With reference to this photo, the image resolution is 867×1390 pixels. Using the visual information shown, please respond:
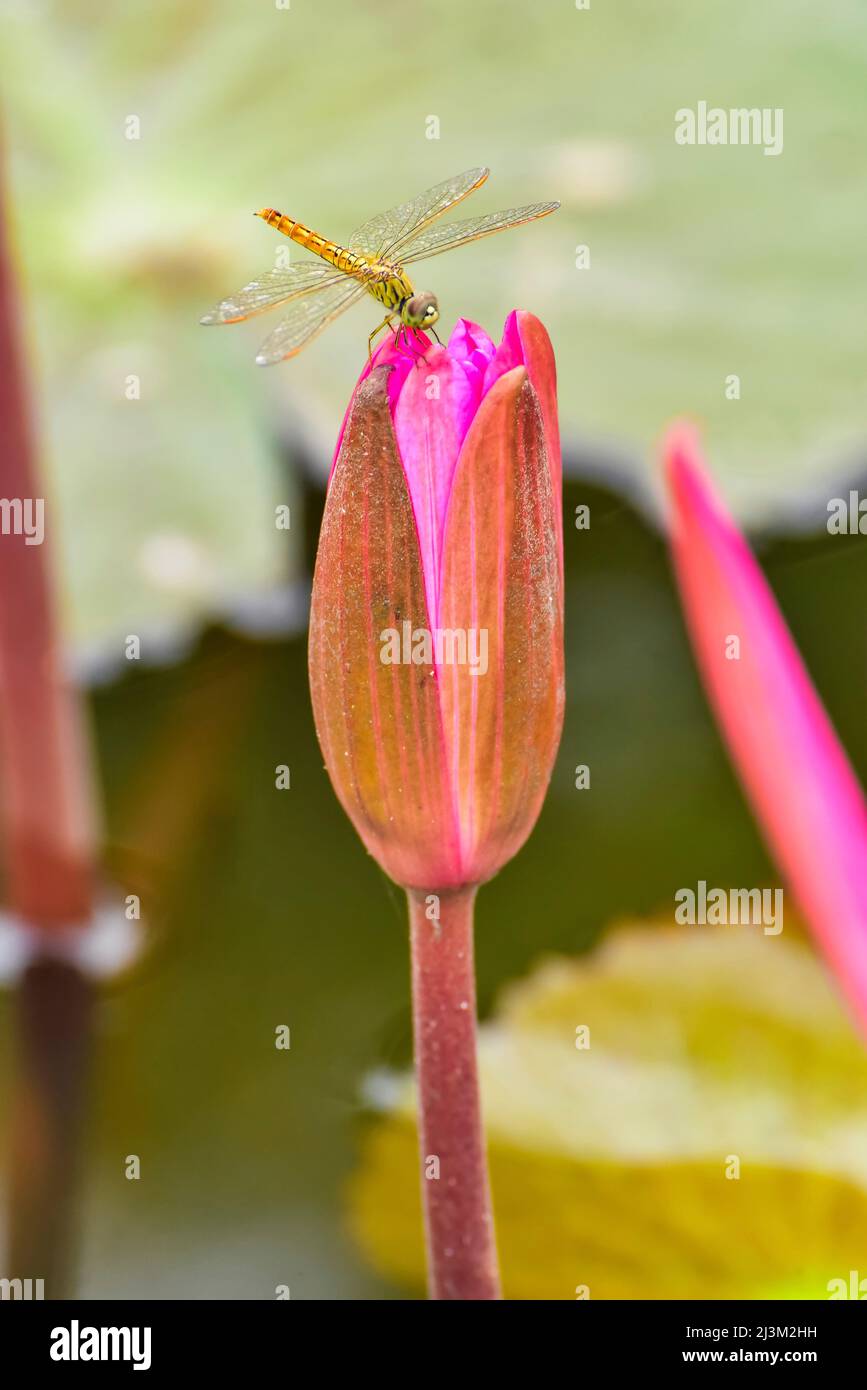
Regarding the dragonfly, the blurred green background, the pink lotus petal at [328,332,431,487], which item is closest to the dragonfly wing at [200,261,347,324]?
the dragonfly

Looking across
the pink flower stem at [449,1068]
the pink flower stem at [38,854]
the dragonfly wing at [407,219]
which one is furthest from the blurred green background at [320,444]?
the dragonfly wing at [407,219]

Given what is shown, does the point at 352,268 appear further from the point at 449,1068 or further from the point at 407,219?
the point at 449,1068

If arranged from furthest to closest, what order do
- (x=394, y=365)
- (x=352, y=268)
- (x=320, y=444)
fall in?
(x=320, y=444)
(x=352, y=268)
(x=394, y=365)

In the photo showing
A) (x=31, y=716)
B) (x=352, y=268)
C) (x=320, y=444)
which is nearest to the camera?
(x=352, y=268)

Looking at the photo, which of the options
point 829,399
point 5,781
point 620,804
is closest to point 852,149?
point 829,399

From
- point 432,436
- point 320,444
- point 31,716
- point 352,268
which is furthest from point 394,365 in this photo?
point 320,444

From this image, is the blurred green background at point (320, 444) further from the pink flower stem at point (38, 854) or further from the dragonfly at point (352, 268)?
the dragonfly at point (352, 268)
